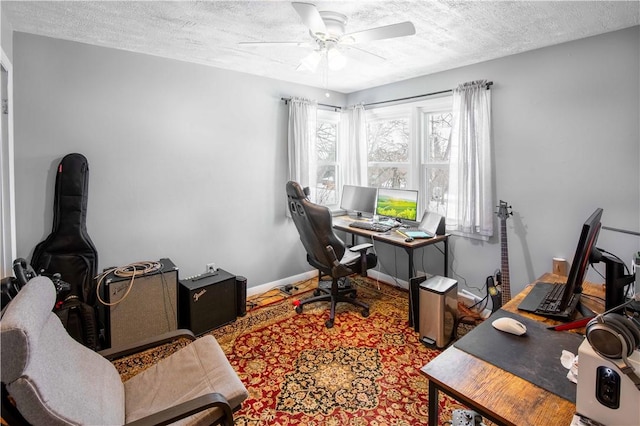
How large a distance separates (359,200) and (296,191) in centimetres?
129

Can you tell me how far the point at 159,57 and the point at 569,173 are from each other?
3.50 metres

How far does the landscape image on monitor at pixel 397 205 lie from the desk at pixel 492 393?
94.6 inches

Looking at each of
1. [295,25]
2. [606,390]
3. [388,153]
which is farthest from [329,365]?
[388,153]

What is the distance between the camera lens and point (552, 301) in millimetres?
1620

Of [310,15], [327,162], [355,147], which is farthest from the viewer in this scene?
[327,162]

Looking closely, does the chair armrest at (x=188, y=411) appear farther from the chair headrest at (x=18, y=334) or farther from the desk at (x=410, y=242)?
the desk at (x=410, y=242)

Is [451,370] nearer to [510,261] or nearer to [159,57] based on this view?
[510,261]

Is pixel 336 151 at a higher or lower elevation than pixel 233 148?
higher

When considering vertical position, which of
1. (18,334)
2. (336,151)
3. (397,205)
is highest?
(336,151)

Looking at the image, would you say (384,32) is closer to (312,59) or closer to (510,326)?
(312,59)

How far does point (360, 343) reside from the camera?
8.73ft

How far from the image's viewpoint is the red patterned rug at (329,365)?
192cm

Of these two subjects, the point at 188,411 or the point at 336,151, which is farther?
the point at 336,151

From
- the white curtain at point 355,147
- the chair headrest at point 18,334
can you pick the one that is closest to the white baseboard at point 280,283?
the white curtain at point 355,147
